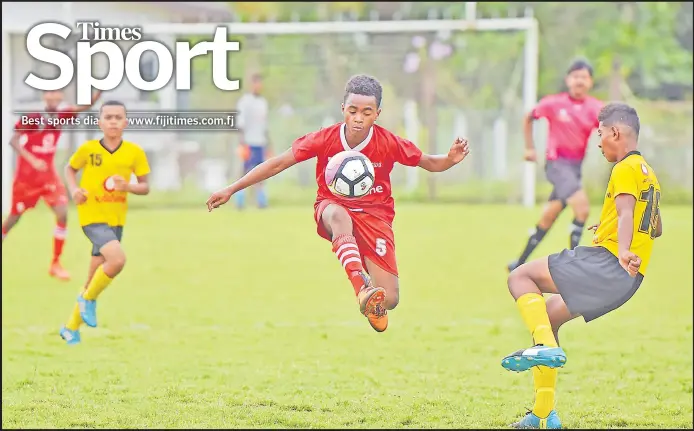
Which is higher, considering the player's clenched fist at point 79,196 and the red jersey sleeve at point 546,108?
the red jersey sleeve at point 546,108

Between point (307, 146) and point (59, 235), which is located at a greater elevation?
point (307, 146)

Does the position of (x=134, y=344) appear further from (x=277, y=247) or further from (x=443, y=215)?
(x=443, y=215)

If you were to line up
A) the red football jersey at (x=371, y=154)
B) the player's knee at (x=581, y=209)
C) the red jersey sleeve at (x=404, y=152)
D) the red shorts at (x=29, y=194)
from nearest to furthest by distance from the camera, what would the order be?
the red football jersey at (x=371, y=154) < the red jersey sleeve at (x=404, y=152) < the player's knee at (x=581, y=209) < the red shorts at (x=29, y=194)

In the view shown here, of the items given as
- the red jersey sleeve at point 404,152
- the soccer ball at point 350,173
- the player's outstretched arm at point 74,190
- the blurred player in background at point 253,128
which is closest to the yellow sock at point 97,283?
the player's outstretched arm at point 74,190

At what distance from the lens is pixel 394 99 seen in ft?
90.9

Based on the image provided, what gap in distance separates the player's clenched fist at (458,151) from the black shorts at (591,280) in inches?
34.7

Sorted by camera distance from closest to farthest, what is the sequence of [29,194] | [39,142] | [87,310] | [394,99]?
[87,310]
[39,142]
[29,194]
[394,99]

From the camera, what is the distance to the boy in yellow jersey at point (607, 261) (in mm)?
7195

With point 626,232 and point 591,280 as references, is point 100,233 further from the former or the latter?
point 626,232

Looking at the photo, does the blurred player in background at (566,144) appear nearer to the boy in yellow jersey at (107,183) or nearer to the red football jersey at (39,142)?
the boy in yellow jersey at (107,183)

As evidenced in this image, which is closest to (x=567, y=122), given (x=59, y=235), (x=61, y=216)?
(x=61, y=216)

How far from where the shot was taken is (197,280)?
68.7ft

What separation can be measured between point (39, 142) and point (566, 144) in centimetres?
574

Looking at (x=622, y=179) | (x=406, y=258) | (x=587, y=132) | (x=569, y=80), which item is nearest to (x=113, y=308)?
(x=406, y=258)
